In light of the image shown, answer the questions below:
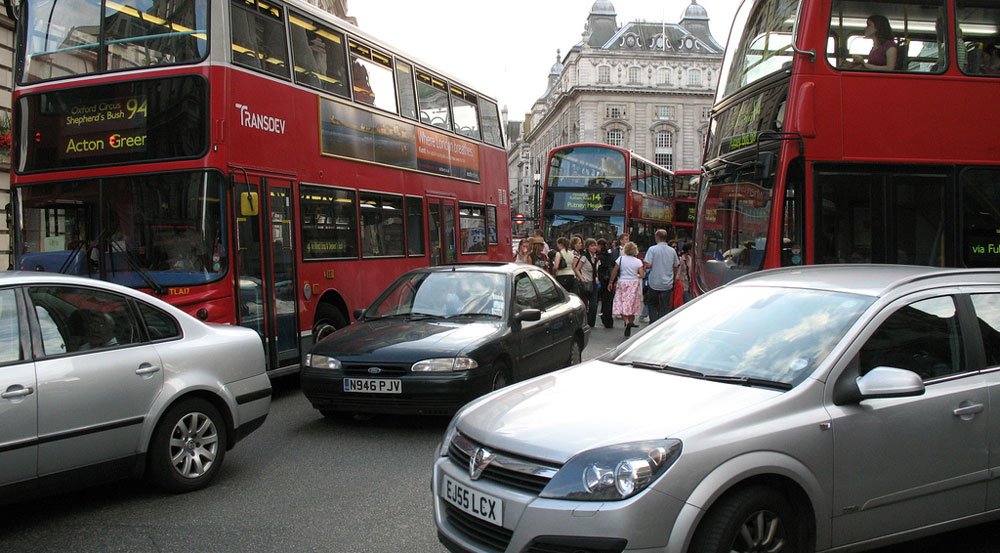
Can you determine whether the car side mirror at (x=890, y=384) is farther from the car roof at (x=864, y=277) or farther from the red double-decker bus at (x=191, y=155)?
the red double-decker bus at (x=191, y=155)

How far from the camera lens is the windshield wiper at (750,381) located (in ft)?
12.5

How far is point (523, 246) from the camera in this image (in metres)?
15.8

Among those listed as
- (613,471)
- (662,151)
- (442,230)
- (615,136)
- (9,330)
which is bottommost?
(613,471)

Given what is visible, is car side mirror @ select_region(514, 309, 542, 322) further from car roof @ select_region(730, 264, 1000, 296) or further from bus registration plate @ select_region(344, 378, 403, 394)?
car roof @ select_region(730, 264, 1000, 296)

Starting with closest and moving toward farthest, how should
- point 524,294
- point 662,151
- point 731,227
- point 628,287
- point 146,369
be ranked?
1. point 146,369
2. point 524,294
3. point 731,227
4. point 628,287
5. point 662,151

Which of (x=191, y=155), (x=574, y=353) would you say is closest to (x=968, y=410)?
(x=574, y=353)

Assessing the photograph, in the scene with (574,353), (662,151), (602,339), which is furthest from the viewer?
(662,151)

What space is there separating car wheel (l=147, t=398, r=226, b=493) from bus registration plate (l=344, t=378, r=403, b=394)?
152 cm

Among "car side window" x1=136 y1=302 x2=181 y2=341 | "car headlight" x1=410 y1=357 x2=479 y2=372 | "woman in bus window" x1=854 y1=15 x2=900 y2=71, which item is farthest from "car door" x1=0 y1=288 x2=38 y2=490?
"woman in bus window" x1=854 y1=15 x2=900 y2=71

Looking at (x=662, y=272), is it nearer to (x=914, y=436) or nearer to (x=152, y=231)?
(x=152, y=231)

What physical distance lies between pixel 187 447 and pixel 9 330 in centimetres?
139

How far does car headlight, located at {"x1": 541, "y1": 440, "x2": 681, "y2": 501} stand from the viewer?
325 centimetres

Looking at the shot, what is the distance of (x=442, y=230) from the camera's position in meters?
13.7

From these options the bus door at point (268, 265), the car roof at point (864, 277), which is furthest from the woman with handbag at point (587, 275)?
the car roof at point (864, 277)
